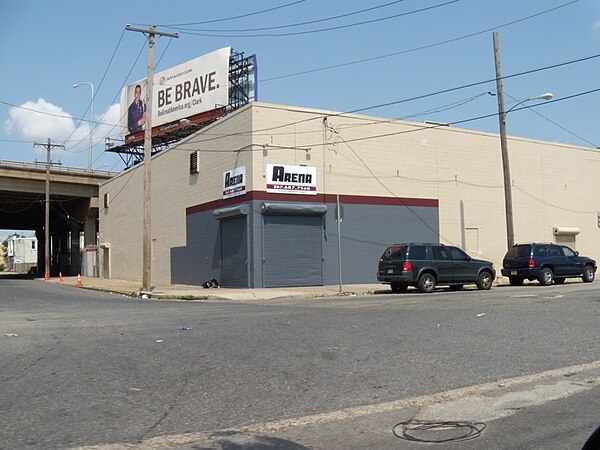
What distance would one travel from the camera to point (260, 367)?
7801 millimetres

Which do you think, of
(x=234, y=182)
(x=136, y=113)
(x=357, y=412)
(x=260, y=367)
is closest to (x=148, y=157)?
(x=234, y=182)

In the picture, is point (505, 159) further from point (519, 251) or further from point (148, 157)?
point (148, 157)

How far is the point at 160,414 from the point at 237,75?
41831mm

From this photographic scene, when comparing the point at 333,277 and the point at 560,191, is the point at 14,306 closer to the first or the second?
the point at 333,277

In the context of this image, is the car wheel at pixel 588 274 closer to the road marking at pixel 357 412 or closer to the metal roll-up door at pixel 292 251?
Result: the metal roll-up door at pixel 292 251

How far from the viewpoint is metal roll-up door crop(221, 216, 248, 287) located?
26062 millimetres

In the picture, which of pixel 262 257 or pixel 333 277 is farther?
pixel 333 277

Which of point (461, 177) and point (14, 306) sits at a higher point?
point (461, 177)

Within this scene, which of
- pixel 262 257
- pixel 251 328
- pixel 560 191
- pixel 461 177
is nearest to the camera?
pixel 251 328

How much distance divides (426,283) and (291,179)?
319 inches

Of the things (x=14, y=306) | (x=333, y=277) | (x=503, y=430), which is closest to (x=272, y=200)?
(x=333, y=277)

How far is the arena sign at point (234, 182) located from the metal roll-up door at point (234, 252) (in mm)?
1192

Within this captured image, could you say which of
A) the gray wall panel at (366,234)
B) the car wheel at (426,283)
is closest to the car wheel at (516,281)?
the gray wall panel at (366,234)

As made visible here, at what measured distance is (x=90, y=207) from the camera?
53.1 meters
